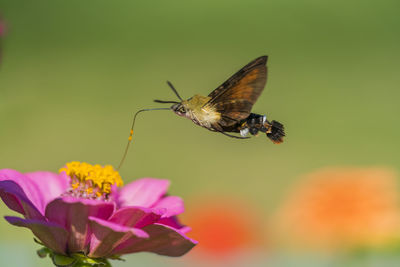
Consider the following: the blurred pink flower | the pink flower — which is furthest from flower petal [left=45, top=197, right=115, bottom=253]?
the blurred pink flower

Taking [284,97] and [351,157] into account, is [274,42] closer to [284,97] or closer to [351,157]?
[284,97]

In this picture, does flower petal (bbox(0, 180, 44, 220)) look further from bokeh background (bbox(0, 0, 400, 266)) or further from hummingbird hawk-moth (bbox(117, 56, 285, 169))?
bokeh background (bbox(0, 0, 400, 266))

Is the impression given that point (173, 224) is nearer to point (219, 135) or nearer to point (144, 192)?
point (144, 192)

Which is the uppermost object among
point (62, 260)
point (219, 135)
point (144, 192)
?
point (219, 135)

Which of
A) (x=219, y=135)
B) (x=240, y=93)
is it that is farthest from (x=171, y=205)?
(x=219, y=135)

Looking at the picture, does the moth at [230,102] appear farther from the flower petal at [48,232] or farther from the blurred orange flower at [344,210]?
the blurred orange flower at [344,210]

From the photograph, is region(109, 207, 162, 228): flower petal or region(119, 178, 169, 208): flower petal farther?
region(119, 178, 169, 208): flower petal

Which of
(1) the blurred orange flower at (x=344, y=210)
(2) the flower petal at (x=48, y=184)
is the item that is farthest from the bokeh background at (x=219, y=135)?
(2) the flower petal at (x=48, y=184)
